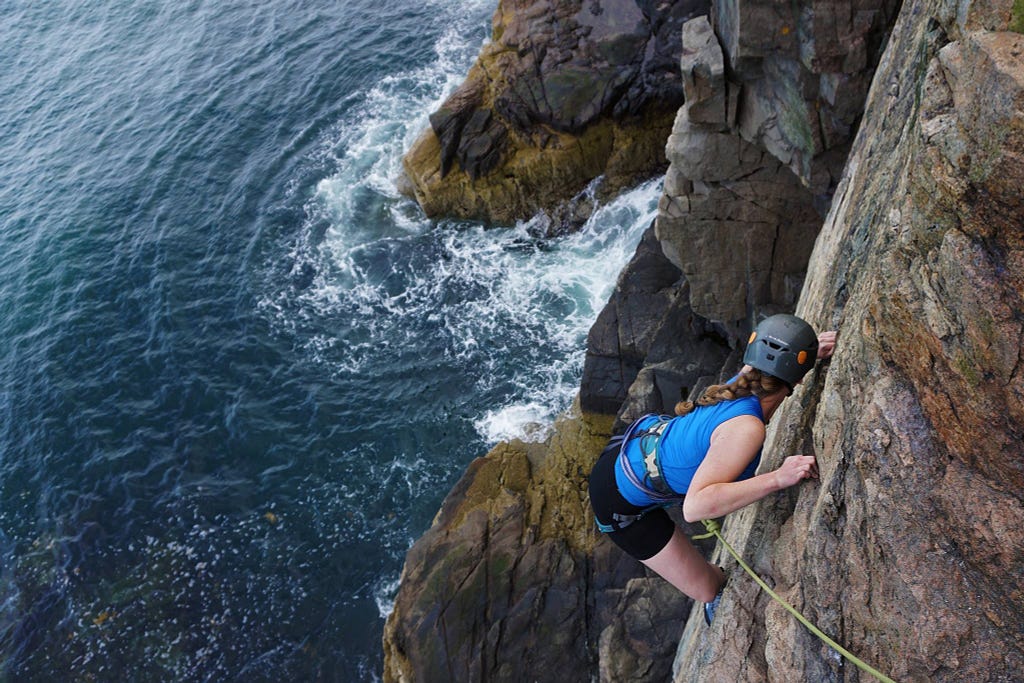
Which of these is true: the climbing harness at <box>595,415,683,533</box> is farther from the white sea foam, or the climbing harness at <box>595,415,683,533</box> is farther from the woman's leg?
the white sea foam

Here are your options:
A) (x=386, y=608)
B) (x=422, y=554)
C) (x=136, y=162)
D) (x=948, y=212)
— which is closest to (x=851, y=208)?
(x=948, y=212)

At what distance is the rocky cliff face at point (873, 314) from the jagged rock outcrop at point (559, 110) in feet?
37.8

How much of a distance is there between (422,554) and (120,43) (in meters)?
40.7

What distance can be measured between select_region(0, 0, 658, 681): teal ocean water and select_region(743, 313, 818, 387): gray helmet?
14393mm

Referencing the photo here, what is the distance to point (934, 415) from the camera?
464cm

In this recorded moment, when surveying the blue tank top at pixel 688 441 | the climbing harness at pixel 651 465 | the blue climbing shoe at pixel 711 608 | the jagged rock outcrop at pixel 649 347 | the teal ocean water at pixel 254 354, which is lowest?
the teal ocean water at pixel 254 354

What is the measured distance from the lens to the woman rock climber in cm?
600

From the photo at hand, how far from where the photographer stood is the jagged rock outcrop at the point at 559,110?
25172mm

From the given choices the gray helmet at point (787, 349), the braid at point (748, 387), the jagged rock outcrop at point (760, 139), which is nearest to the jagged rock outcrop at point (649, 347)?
the jagged rock outcrop at point (760, 139)

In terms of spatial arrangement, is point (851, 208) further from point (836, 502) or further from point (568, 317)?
point (568, 317)

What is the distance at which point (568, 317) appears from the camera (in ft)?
78.3

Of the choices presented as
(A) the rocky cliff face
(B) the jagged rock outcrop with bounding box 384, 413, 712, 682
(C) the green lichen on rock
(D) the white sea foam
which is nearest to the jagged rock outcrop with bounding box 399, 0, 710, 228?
(D) the white sea foam

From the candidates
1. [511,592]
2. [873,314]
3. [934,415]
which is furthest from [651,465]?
[511,592]

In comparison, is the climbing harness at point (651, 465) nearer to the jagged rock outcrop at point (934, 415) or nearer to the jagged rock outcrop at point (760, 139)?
the jagged rock outcrop at point (934, 415)
